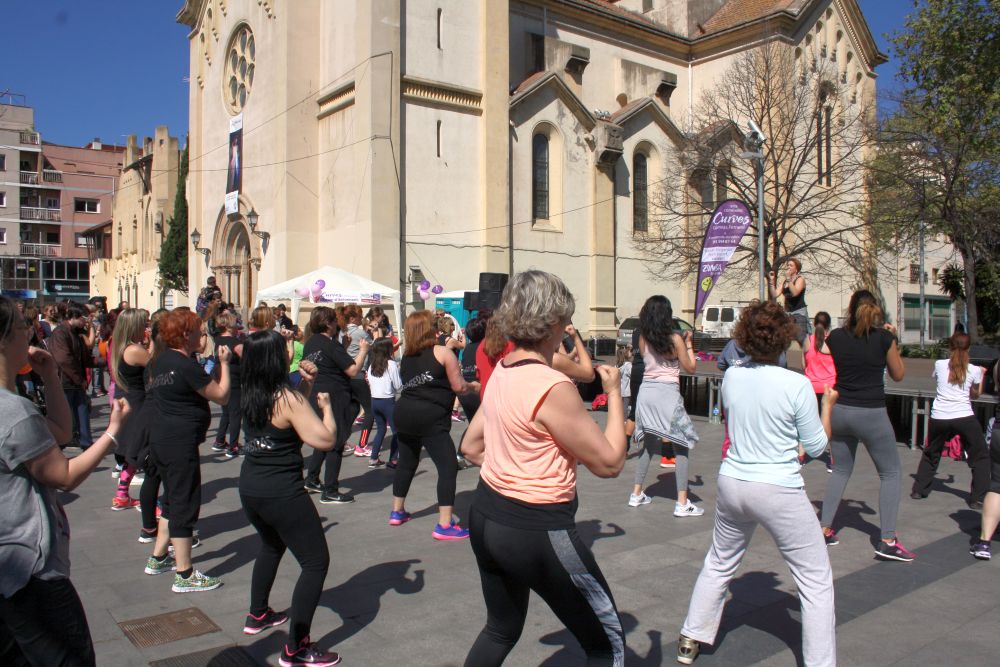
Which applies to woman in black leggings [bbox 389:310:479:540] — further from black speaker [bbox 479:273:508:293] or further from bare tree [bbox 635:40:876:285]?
bare tree [bbox 635:40:876:285]

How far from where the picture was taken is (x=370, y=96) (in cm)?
2331

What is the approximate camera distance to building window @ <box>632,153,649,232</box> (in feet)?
105

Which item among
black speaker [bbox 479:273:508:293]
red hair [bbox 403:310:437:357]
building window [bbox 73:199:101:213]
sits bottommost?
red hair [bbox 403:310:437:357]

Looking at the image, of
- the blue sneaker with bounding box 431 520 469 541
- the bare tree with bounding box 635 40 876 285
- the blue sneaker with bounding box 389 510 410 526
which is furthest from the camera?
the bare tree with bounding box 635 40 876 285

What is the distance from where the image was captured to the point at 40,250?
2355 inches

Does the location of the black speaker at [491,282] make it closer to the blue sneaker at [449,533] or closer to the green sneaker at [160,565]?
the blue sneaker at [449,533]

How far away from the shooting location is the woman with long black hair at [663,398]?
740 centimetres

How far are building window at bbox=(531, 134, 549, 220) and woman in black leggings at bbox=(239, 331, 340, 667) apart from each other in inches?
970

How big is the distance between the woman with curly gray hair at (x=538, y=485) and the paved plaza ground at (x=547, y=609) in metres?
1.33

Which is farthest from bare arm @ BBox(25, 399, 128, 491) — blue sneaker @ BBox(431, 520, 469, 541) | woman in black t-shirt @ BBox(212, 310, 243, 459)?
woman in black t-shirt @ BBox(212, 310, 243, 459)

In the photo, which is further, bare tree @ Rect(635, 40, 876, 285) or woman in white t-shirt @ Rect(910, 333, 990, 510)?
bare tree @ Rect(635, 40, 876, 285)

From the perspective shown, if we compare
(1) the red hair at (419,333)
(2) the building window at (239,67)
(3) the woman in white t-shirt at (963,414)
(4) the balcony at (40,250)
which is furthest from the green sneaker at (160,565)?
(4) the balcony at (40,250)

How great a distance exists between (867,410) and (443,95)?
21534mm

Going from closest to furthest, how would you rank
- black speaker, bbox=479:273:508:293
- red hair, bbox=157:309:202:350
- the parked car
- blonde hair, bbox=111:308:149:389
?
red hair, bbox=157:309:202:350 < blonde hair, bbox=111:308:149:389 < black speaker, bbox=479:273:508:293 < the parked car
